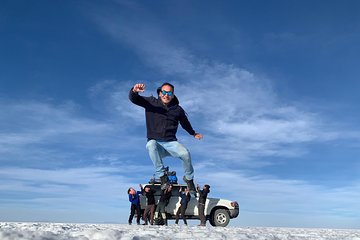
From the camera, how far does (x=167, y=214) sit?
13438 millimetres

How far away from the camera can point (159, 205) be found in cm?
1266

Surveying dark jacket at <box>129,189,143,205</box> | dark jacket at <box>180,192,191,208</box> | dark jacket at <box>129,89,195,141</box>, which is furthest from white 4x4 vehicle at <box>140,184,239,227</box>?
dark jacket at <box>129,89,195,141</box>

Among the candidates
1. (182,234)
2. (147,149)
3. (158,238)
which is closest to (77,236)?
(158,238)

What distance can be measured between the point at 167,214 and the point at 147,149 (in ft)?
22.0

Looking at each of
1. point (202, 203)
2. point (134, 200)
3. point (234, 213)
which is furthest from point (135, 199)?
point (234, 213)

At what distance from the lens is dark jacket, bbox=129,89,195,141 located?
7.55m

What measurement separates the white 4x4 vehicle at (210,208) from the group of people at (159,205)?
24cm

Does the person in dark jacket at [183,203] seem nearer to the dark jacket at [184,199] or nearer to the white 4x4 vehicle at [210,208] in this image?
the dark jacket at [184,199]

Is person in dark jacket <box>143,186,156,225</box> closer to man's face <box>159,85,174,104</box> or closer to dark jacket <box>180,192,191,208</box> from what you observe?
dark jacket <box>180,192,191,208</box>

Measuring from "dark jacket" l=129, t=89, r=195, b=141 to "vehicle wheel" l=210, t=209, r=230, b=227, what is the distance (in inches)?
256

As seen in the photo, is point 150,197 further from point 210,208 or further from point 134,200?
point 210,208

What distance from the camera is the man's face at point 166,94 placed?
7.94m

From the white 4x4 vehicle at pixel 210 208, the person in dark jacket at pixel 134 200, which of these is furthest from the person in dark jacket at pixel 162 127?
the person in dark jacket at pixel 134 200

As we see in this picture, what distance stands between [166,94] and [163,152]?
1.29 metres
